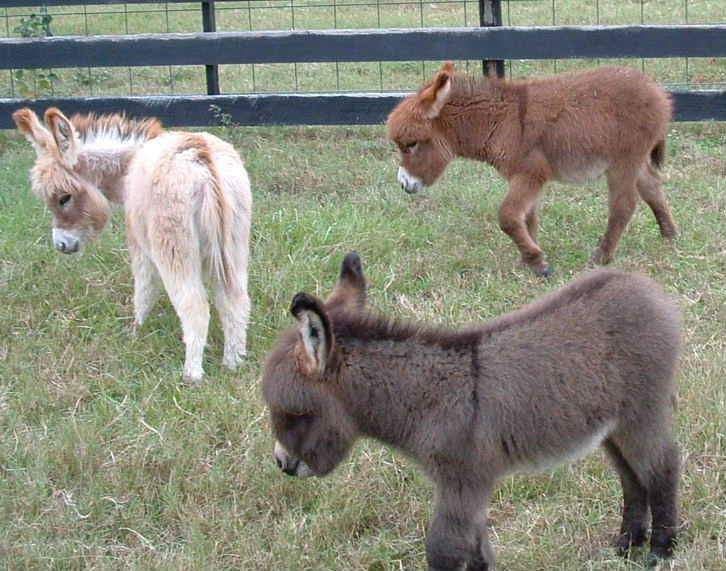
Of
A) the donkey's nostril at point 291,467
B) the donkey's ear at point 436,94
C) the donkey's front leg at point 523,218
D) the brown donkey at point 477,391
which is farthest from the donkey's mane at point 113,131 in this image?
the donkey's nostril at point 291,467

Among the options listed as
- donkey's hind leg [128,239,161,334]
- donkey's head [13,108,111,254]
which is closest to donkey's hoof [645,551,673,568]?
donkey's hind leg [128,239,161,334]

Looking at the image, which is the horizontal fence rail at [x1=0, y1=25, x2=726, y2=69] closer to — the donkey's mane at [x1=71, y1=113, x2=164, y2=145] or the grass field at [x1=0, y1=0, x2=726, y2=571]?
the grass field at [x1=0, y1=0, x2=726, y2=571]

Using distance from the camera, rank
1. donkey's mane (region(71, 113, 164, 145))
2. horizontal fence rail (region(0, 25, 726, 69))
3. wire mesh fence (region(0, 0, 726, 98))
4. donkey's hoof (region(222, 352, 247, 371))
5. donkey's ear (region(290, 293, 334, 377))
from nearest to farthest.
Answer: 1. donkey's ear (region(290, 293, 334, 377))
2. donkey's hoof (region(222, 352, 247, 371))
3. donkey's mane (region(71, 113, 164, 145))
4. horizontal fence rail (region(0, 25, 726, 69))
5. wire mesh fence (region(0, 0, 726, 98))

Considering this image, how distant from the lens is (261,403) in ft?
17.3

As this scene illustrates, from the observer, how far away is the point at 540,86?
24.1ft

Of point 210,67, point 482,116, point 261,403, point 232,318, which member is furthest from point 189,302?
point 210,67

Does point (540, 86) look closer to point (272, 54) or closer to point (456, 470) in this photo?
point (272, 54)

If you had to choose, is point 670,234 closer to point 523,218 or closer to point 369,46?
point 523,218

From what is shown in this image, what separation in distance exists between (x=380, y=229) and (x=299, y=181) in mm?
1685

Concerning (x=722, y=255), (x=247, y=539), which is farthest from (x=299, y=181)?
(x=247, y=539)

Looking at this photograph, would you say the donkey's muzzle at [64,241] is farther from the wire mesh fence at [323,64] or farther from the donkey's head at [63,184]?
the wire mesh fence at [323,64]

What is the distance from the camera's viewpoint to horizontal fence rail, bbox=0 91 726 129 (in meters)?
9.77

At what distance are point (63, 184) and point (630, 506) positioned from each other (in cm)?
407

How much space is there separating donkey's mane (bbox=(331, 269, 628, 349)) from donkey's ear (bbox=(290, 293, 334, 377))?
0.14 m
